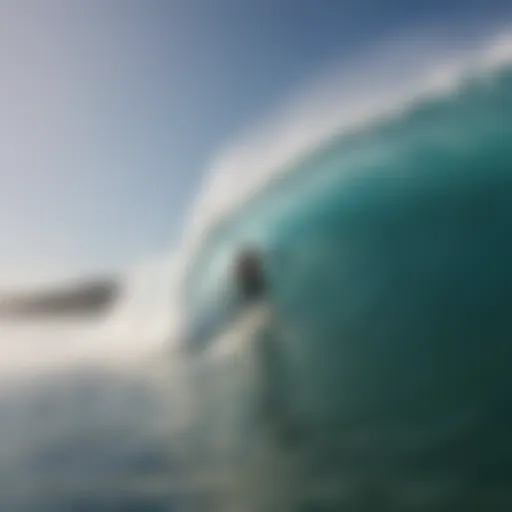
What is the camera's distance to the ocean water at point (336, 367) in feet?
8.14

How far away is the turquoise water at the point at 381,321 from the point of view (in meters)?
2.45

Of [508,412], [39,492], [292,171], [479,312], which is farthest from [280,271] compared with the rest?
[39,492]

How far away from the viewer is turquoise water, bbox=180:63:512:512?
2453 mm

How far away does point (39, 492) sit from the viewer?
2.67m

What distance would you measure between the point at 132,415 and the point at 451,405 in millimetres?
1311

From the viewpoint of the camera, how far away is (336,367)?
2834 millimetres

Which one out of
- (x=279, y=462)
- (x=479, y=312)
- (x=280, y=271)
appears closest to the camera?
(x=279, y=462)

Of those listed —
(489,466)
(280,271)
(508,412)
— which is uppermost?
(280,271)

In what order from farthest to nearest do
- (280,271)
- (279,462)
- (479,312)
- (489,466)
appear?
(280,271)
(479,312)
(279,462)
(489,466)

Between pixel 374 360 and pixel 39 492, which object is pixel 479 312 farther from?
pixel 39 492

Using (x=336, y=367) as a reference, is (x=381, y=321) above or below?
above

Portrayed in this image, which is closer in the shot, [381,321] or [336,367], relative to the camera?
[336,367]

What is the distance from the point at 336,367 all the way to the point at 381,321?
305 mm

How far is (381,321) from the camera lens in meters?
2.96
